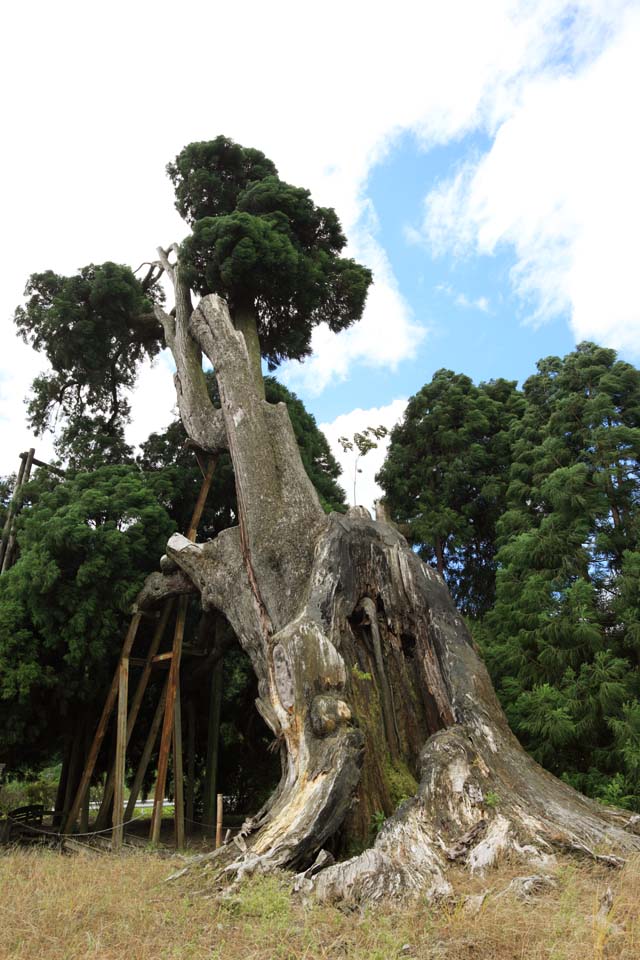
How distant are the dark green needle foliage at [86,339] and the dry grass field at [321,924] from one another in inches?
336

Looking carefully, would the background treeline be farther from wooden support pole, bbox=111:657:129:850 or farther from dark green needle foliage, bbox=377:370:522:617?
wooden support pole, bbox=111:657:129:850

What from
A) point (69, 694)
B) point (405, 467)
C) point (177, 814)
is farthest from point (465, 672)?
point (405, 467)

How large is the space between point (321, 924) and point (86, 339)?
34.1 feet

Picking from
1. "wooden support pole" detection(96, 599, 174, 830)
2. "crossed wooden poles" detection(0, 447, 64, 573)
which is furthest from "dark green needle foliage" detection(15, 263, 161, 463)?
"wooden support pole" detection(96, 599, 174, 830)

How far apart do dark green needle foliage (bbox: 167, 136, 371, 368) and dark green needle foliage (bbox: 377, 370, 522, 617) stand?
2731 millimetres

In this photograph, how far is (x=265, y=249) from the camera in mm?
10086

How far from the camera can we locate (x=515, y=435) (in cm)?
1183

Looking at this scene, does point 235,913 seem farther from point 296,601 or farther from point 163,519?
point 163,519

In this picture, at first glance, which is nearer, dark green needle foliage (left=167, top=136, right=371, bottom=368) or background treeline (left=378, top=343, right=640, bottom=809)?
background treeline (left=378, top=343, right=640, bottom=809)

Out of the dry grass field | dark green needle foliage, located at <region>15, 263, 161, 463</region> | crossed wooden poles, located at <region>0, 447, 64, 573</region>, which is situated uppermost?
dark green needle foliage, located at <region>15, 263, 161, 463</region>

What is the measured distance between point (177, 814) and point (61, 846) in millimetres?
1539

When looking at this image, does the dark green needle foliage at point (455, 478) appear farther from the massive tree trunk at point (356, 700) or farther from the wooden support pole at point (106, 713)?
the wooden support pole at point (106, 713)

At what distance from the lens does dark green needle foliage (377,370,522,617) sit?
1252cm

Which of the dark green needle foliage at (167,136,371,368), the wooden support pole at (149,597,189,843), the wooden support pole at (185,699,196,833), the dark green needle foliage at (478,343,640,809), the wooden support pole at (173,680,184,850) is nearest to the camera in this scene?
the dark green needle foliage at (478,343,640,809)
